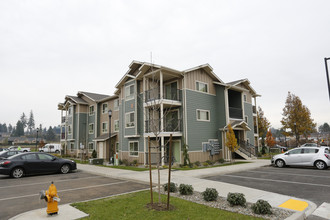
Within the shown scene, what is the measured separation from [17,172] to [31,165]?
32.2 inches

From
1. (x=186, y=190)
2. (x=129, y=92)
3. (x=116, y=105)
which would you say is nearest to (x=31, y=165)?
(x=186, y=190)

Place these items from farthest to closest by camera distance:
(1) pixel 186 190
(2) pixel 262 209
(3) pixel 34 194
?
(3) pixel 34 194
(1) pixel 186 190
(2) pixel 262 209

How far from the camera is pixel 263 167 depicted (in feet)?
56.5

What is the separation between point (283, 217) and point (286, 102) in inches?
1401

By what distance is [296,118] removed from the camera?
3512 centimetres

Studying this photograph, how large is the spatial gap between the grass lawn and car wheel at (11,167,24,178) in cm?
927

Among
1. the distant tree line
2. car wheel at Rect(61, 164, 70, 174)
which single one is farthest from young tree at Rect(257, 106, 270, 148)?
the distant tree line

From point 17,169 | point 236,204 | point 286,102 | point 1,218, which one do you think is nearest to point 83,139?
point 17,169

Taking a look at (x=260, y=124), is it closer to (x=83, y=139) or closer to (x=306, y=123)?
(x=306, y=123)

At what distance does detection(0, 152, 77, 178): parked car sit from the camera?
13.4 m

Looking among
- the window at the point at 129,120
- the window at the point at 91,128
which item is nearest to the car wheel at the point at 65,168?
the window at the point at 129,120

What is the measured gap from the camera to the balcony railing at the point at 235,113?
77.9 ft

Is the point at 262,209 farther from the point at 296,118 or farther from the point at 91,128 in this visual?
the point at 296,118

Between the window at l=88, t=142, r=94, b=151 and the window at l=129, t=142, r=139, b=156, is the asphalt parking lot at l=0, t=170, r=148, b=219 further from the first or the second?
the window at l=88, t=142, r=94, b=151
